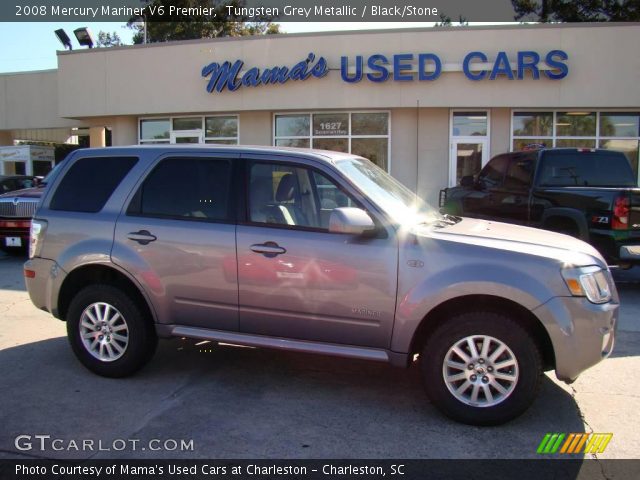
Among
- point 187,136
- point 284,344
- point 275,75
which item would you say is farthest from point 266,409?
point 187,136

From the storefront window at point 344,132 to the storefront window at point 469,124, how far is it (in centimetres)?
186

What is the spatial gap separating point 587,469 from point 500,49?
12758mm

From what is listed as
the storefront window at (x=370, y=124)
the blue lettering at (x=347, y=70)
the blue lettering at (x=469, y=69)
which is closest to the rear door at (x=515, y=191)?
the blue lettering at (x=469, y=69)

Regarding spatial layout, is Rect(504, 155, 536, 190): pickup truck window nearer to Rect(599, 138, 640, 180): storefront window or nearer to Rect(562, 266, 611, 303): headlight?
Rect(562, 266, 611, 303): headlight

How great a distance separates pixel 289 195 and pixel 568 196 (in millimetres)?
5088

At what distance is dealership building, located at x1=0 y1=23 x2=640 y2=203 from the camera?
45.9ft

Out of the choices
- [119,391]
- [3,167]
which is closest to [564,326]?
[119,391]

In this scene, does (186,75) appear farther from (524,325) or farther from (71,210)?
(524,325)

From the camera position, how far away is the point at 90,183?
191 inches

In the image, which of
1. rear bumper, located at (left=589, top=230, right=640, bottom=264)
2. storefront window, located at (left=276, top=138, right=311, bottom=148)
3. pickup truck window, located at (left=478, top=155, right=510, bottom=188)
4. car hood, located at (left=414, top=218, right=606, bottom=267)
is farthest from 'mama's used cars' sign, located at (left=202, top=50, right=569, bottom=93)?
car hood, located at (left=414, top=218, right=606, bottom=267)

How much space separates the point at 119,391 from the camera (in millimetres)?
4430

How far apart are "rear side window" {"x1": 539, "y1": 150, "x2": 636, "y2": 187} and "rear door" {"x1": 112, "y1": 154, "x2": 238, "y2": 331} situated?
566cm

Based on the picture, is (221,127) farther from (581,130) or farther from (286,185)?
(286,185)

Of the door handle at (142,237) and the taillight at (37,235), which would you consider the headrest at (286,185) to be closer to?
the door handle at (142,237)
